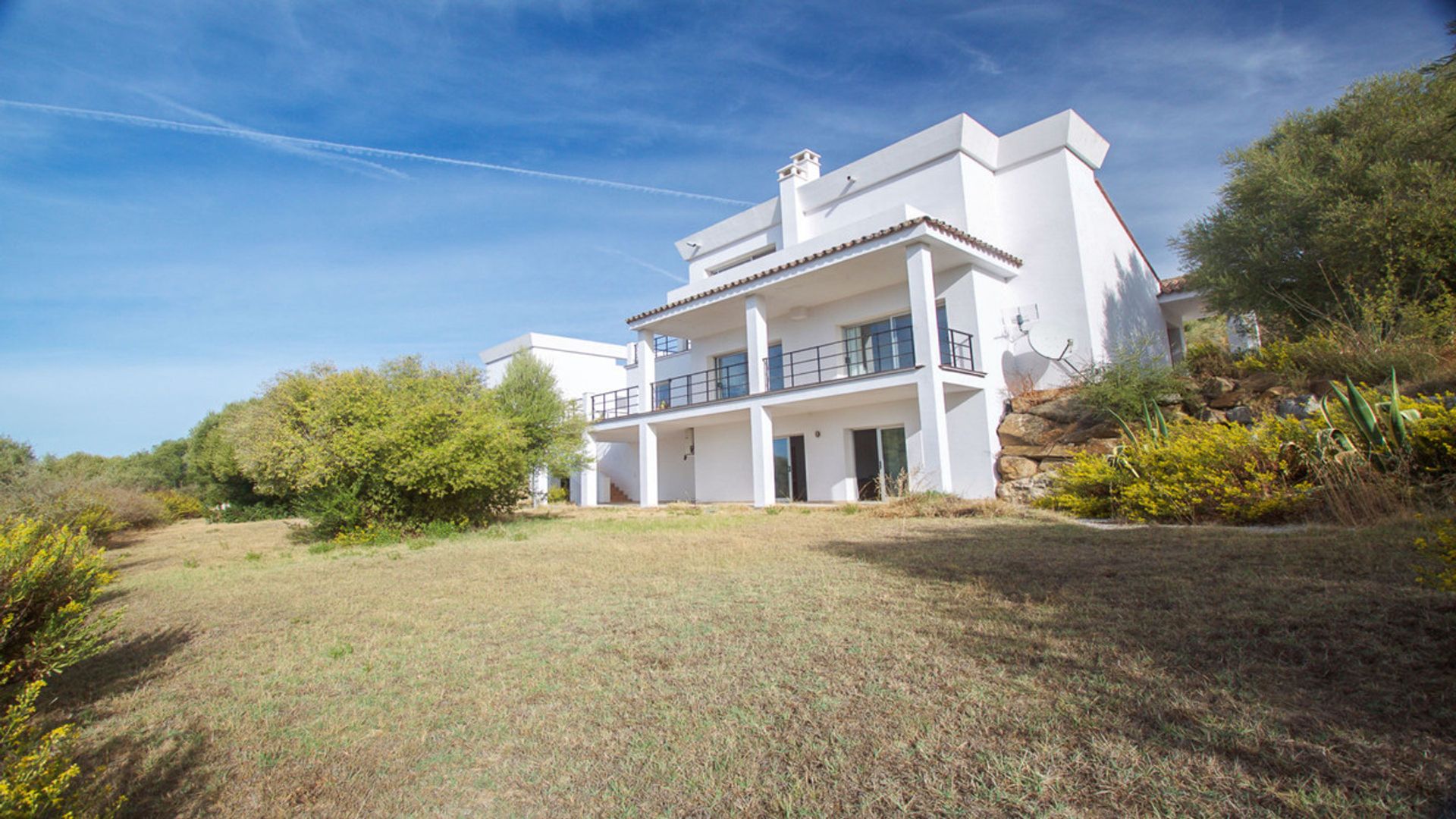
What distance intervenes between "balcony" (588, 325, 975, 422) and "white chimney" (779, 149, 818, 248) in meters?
3.47

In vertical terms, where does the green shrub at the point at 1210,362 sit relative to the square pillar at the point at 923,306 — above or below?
below

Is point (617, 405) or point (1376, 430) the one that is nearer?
point (1376, 430)

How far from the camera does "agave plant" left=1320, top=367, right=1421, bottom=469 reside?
6105mm

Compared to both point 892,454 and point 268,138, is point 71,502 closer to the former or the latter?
point 268,138

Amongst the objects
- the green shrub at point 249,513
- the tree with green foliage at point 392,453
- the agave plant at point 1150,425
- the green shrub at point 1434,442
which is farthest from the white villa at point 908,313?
the green shrub at point 249,513

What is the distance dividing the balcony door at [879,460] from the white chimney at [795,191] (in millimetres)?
6046

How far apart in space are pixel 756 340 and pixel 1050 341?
6.83 m

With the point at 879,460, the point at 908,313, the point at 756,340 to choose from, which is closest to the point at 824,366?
the point at 756,340

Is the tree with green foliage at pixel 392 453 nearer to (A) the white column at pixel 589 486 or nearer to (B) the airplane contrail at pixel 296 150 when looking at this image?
(B) the airplane contrail at pixel 296 150

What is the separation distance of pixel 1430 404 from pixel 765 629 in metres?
7.22

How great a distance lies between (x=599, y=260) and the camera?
20.2 m

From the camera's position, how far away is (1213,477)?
7324 millimetres

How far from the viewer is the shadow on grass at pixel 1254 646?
195cm

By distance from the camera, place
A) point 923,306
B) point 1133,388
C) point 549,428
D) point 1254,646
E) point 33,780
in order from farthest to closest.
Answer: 1. point 549,428
2. point 923,306
3. point 1133,388
4. point 1254,646
5. point 33,780
